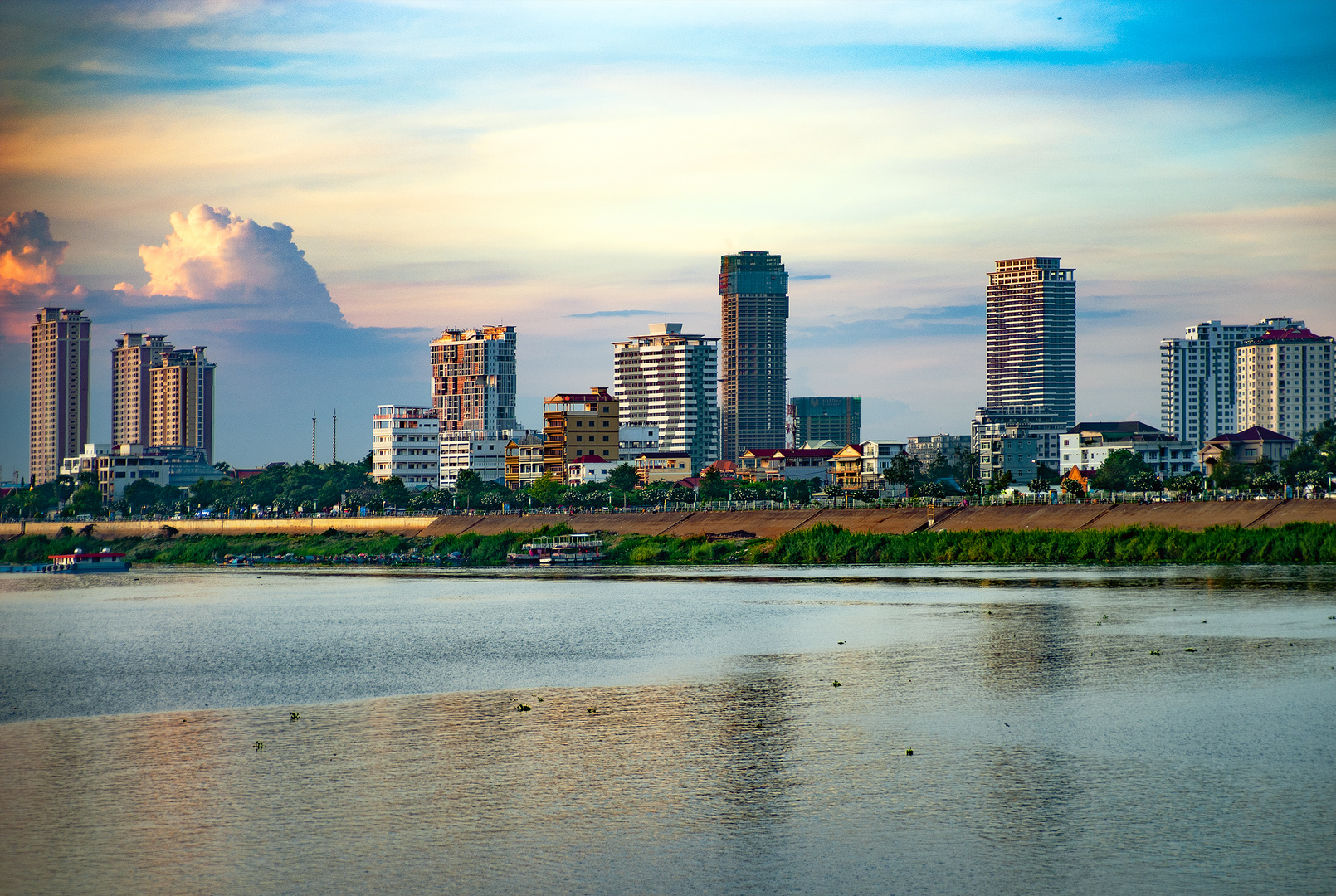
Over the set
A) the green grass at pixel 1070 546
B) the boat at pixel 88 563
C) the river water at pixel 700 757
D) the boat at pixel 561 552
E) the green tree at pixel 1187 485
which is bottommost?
the boat at pixel 88 563

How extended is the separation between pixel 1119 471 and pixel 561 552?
79.5 metres

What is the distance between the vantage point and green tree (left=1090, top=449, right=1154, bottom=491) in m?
164

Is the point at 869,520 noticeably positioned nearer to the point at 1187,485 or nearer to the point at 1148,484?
the point at 1187,485

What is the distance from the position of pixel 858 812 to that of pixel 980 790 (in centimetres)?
319

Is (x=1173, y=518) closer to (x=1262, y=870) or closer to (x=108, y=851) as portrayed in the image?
(x=1262, y=870)

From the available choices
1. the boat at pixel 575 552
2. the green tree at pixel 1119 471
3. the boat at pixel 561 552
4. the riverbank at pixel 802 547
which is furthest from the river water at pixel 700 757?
the green tree at pixel 1119 471

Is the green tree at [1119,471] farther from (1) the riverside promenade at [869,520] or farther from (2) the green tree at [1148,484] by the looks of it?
(1) the riverside promenade at [869,520]

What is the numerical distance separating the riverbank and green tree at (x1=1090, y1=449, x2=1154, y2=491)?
50052 mm

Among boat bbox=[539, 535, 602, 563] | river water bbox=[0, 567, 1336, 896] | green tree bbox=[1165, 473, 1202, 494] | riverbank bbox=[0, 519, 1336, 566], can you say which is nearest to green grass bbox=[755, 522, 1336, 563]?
riverbank bbox=[0, 519, 1336, 566]

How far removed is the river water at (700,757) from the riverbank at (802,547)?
27680mm

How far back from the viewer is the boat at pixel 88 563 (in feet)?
504

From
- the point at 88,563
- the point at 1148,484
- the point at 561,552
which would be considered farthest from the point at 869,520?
the point at 88,563

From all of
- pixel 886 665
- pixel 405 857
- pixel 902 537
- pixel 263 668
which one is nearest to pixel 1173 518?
pixel 902 537

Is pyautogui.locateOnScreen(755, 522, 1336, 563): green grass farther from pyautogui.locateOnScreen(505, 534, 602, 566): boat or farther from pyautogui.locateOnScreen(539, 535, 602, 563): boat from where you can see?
pyautogui.locateOnScreen(505, 534, 602, 566): boat
